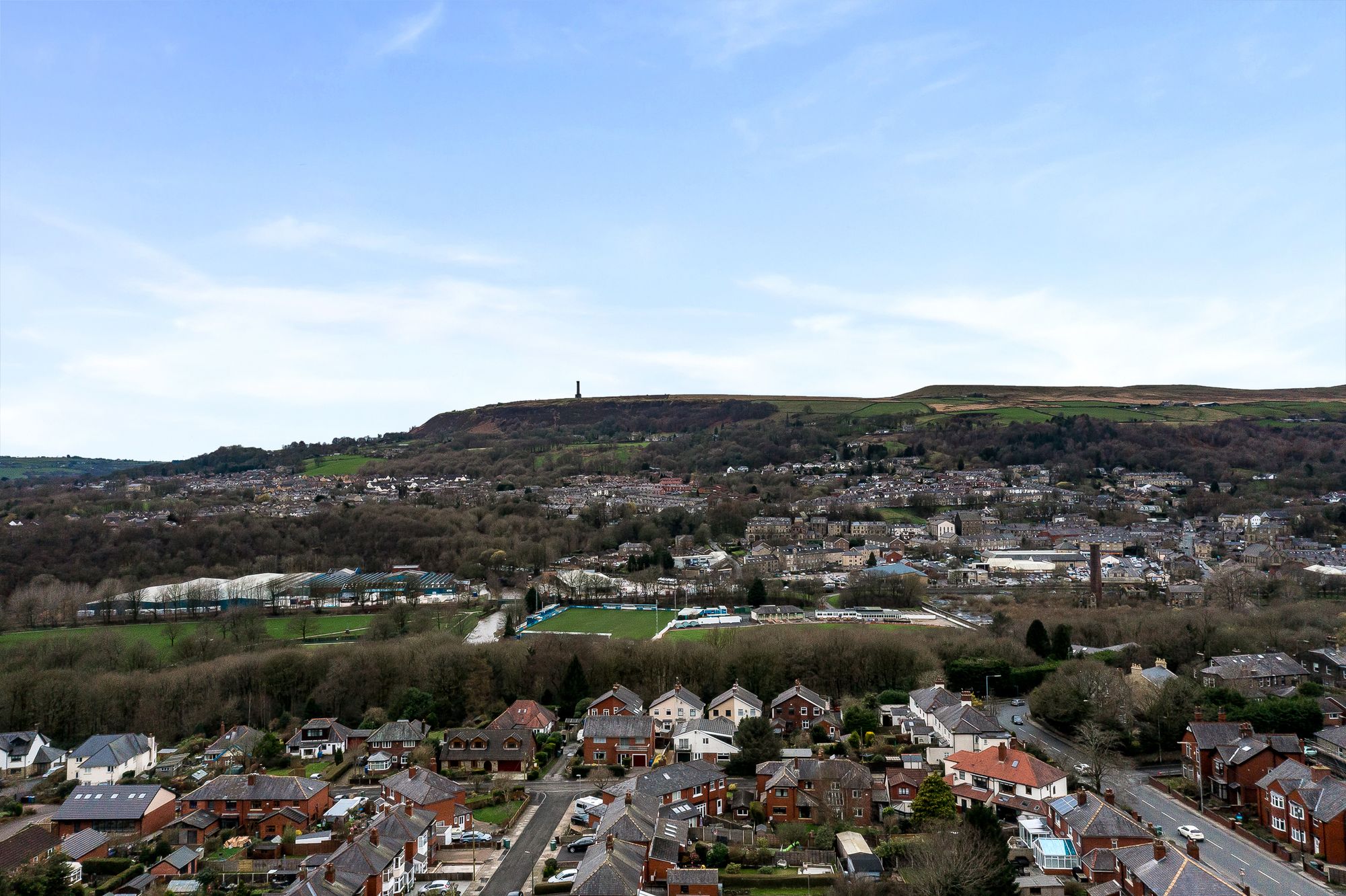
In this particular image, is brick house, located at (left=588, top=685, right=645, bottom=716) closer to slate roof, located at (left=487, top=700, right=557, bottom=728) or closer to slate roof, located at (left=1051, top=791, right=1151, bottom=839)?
slate roof, located at (left=487, top=700, right=557, bottom=728)

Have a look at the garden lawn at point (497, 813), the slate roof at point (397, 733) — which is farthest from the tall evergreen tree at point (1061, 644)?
the slate roof at point (397, 733)

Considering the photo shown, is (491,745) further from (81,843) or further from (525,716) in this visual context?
(81,843)

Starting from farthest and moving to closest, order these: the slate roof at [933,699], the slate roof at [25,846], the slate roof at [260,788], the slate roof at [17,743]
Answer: the slate roof at [17,743]
the slate roof at [933,699]
the slate roof at [260,788]
the slate roof at [25,846]

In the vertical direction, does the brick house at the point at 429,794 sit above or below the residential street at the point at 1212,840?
above

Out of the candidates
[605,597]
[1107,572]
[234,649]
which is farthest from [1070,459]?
[234,649]

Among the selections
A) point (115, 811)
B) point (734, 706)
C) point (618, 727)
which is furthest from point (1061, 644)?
point (115, 811)

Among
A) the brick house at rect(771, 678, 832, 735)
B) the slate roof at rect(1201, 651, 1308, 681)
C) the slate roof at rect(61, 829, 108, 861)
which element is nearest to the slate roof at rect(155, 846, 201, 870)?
the slate roof at rect(61, 829, 108, 861)

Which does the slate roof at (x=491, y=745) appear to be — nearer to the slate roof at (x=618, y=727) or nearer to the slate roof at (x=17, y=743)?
the slate roof at (x=618, y=727)
